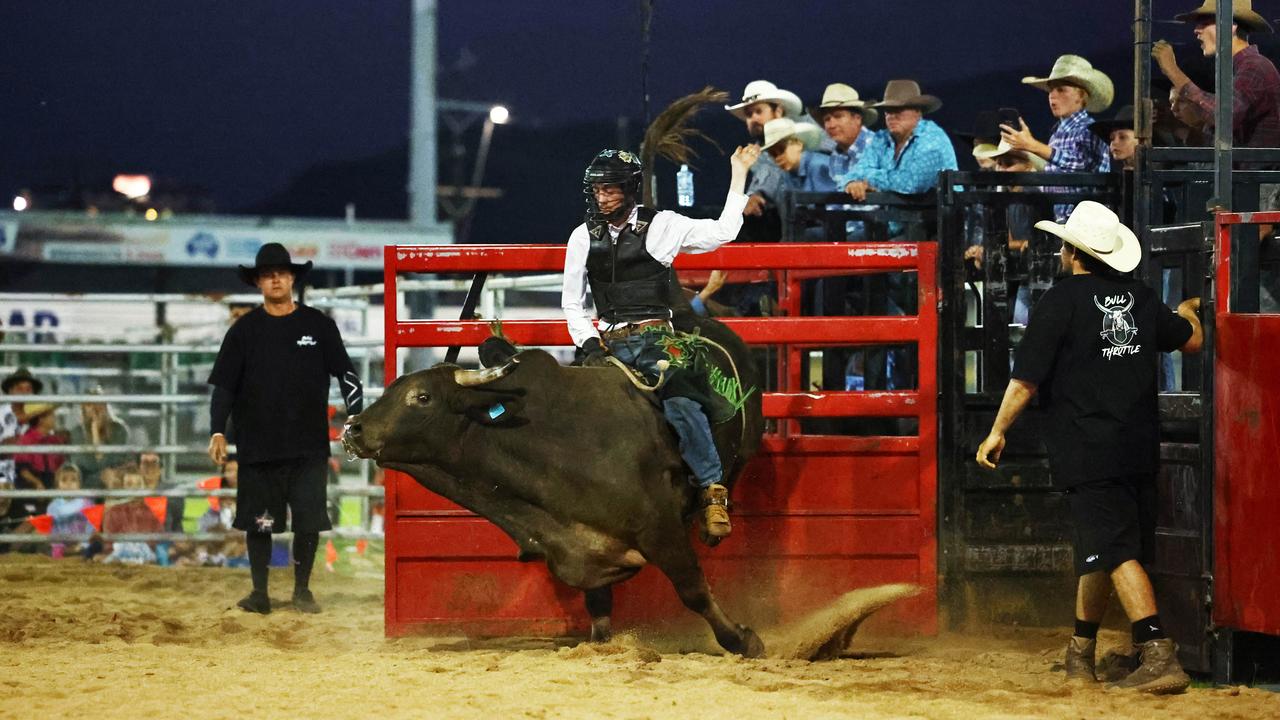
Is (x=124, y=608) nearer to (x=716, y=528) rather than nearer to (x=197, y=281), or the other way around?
(x=716, y=528)

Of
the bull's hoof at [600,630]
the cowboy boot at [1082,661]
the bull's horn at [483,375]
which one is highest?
the bull's horn at [483,375]

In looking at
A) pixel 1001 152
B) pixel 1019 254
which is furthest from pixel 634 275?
pixel 1001 152

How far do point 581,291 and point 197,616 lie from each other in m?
2.91

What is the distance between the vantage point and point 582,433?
20.7ft

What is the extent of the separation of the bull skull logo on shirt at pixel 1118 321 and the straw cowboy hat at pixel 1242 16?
2.54 metres

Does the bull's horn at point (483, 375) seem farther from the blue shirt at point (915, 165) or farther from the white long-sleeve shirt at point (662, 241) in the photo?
the blue shirt at point (915, 165)

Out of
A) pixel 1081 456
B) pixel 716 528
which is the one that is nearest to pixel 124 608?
pixel 716 528

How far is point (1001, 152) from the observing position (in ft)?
30.2

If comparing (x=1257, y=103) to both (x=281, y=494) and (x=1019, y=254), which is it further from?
(x=281, y=494)

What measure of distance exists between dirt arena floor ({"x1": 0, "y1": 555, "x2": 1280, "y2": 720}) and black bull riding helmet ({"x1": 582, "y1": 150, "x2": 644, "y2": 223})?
1.80 m

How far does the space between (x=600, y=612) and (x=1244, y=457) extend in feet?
9.02

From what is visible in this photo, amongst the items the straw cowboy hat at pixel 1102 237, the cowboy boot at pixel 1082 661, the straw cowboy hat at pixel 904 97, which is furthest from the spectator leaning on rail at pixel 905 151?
the cowboy boot at pixel 1082 661

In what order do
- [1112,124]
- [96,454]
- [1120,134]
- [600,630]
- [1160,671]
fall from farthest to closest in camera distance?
[96,454], [1120,134], [1112,124], [600,630], [1160,671]

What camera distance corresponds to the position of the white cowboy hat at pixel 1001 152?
918 cm
